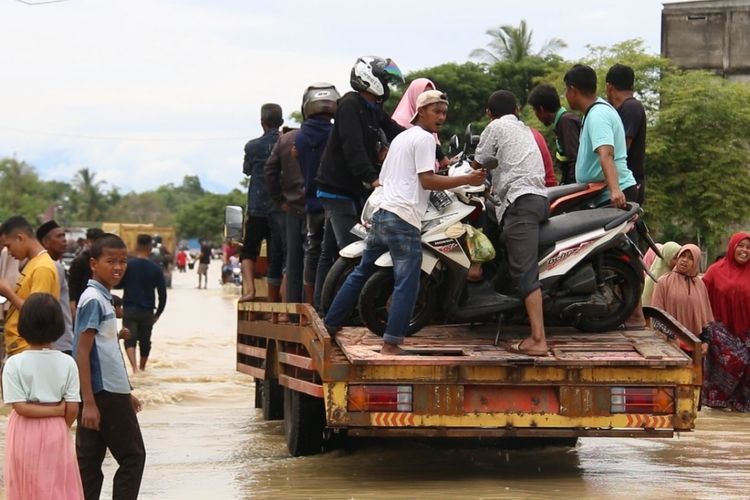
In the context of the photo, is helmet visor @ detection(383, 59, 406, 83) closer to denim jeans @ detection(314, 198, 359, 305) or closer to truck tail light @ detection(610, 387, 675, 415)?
denim jeans @ detection(314, 198, 359, 305)

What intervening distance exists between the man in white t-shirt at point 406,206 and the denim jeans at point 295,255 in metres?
2.15

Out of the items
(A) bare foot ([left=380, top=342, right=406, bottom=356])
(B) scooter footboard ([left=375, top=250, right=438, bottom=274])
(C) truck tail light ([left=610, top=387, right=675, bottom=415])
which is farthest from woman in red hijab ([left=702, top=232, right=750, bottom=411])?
(A) bare foot ([left=380, top=342, right=406, bottom=356])

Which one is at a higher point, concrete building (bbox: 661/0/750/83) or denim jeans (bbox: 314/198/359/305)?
concrete building (bbox: 661/0/750/83)

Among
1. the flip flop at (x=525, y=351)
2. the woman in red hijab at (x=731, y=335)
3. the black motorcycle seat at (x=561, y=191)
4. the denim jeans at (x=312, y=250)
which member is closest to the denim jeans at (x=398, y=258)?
the flip flop at (x=525, y=351)

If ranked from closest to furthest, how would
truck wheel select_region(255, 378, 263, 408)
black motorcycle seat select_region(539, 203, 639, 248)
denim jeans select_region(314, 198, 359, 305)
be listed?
black motorcycle seat select_region(539, 203, 639, 248) < denim jeans select_region(314, 198, 359, 305) < truck wheel select_region(255, 378, 263, 408)

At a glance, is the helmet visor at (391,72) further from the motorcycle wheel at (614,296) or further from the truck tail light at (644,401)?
the truck tail light at (644,401)

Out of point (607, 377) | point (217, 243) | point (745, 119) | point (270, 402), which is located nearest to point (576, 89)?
point (607, 377)

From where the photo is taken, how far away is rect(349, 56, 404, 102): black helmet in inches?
354

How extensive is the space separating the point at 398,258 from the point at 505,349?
0.84 metres

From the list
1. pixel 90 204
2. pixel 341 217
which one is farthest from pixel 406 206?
pixel 90 204

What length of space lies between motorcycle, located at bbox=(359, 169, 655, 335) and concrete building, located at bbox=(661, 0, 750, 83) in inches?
1899

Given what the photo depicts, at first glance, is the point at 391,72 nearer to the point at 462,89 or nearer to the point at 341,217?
the point at 341,217

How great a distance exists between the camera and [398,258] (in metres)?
8.30

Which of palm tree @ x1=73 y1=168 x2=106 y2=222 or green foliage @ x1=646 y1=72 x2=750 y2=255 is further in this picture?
palm tree @ x1=73 y1=168 x2=106 y2=222
